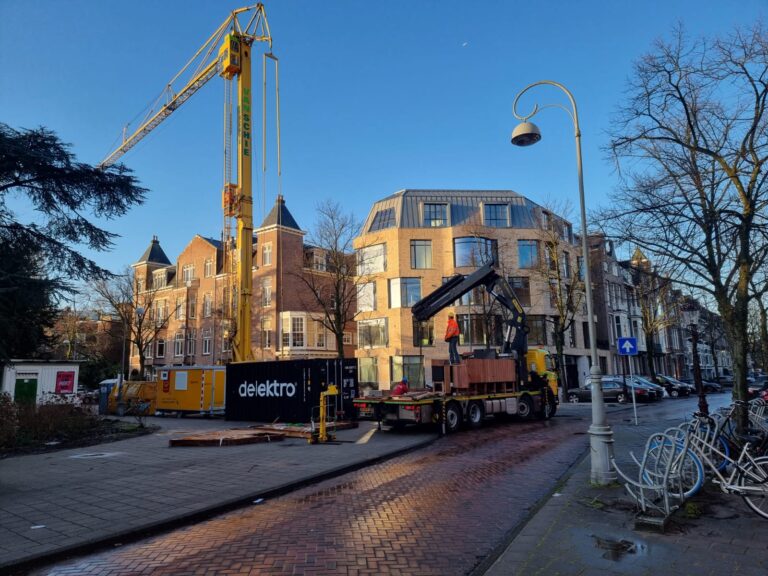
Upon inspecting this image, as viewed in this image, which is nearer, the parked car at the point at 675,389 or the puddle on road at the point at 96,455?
Result: the puddle on road at the point at 96,455

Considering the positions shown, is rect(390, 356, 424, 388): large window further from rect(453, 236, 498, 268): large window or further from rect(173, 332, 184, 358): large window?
rect(173, 332, 184, 358): large window

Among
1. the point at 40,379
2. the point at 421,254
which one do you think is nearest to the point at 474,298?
the point at 421,254

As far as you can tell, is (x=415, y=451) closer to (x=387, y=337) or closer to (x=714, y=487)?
(x=714, y=487)

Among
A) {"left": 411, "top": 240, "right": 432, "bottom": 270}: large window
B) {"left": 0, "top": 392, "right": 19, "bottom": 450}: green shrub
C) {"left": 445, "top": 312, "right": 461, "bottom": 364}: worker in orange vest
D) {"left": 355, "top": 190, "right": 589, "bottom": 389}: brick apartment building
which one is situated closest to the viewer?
{"left": 0, "top": 392, "right": 19, "bottom": 450}: green shrub

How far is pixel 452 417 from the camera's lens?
51.7ft

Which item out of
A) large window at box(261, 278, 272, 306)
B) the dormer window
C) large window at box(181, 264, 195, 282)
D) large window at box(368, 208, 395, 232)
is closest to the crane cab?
large window at box(368, 208, 395, 232)

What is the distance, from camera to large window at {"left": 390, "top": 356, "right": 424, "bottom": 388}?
1511 inches

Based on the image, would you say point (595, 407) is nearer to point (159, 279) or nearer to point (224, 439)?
point (224, 439)

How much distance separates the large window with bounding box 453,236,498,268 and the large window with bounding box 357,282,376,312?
6.96 metres

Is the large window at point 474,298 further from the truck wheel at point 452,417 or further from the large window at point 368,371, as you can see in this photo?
the truck wheel at point 452,417

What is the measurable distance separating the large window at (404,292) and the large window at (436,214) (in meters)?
5.21

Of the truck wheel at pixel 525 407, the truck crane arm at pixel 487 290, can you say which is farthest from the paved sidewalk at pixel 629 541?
the truck wheel at pixel 525 407

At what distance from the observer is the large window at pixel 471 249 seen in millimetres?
39281

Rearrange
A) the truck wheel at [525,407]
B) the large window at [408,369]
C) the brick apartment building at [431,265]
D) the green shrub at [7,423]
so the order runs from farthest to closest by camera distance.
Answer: the brick apartment building at [431,265]
the large window at [408,369]
the truck wheel at [525,407]
the green shrub at [7,423]
